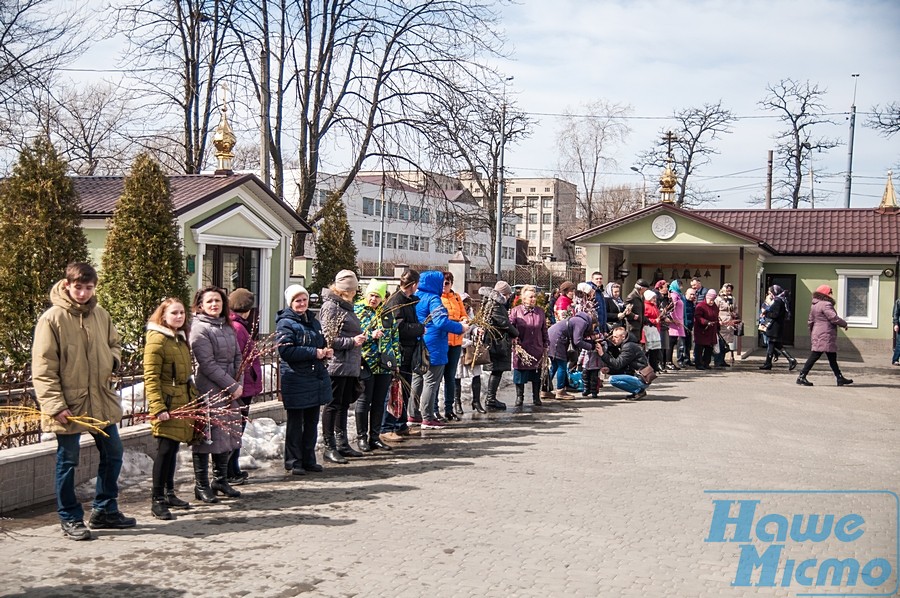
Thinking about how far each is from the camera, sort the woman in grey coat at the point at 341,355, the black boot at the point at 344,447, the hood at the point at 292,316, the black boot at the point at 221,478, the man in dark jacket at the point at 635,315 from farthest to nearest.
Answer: the man in dark jacket at the point at 635,315 < the black boot at the point at 344,447 < the woman in grey coat at the point at 341,355 < the hood at the point at 292,316 < the black boot at the point at 221,478

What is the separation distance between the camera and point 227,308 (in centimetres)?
769

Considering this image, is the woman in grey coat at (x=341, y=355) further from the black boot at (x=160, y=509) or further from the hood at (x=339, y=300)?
the black boot at (x=160, y=509)

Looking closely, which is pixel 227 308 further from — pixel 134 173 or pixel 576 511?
pixel 134 173

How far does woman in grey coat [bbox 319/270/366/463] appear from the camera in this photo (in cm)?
917

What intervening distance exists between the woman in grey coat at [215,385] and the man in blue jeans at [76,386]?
850 mm

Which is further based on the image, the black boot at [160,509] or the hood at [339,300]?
the hood at [339,300]

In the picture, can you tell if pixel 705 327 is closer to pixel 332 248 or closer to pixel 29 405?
pixel 29 405

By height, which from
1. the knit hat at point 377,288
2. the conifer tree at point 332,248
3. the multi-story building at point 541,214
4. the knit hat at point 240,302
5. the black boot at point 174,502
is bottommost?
the black boot at point 174,502

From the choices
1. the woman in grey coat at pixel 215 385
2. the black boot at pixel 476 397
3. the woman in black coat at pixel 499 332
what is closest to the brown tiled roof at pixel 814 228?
the woman in black coat at pixel 499 332

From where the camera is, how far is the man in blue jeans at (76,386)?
627 cm

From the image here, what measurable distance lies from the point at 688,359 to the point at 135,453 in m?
14.8

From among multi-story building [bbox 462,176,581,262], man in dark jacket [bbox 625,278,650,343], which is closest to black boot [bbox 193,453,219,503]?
man in dark jacket [bbox 625,278,650,343]

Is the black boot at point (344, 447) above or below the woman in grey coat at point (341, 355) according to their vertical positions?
below

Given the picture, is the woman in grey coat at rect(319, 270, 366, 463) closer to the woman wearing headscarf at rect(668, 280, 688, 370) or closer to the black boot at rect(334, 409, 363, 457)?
the black boot at rect(334, 409, 363, 457)
